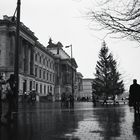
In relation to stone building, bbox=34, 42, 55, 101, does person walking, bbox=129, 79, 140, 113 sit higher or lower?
lower

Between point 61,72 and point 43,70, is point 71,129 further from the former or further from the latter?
point 61,72

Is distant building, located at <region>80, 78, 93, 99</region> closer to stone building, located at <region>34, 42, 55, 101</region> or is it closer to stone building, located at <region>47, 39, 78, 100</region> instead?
stone building, located at <region>47, 39, 78, 100</region>

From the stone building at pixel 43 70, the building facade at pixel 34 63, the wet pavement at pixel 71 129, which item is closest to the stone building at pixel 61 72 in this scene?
the building facade at pixel 34 63

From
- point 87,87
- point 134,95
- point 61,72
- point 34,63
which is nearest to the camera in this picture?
point 134,95

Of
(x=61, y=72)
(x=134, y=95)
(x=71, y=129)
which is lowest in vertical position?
(x=71, y=129)

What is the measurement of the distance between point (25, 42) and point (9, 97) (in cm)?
4760

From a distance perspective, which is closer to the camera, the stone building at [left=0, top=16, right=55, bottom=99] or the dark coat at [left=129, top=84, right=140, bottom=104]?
the dark coat at [left=129, top=84, right=140, bottom=104]

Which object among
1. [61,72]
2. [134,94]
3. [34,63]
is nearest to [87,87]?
[61,72]

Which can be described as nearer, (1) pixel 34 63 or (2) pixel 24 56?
(2) pixel 24 56

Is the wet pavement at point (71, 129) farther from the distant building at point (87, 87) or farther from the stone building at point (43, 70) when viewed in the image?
the distant building at point (87, 87)

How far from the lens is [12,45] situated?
5231 centimetres

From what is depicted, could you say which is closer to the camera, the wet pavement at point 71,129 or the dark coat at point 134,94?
the wet pavement at point 71,129

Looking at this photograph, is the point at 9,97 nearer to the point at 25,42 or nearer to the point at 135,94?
the point at 135,94

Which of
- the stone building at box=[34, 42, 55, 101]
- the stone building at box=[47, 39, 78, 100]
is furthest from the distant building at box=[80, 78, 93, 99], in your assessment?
the stone building at box=[34, 42, 55, 101]
